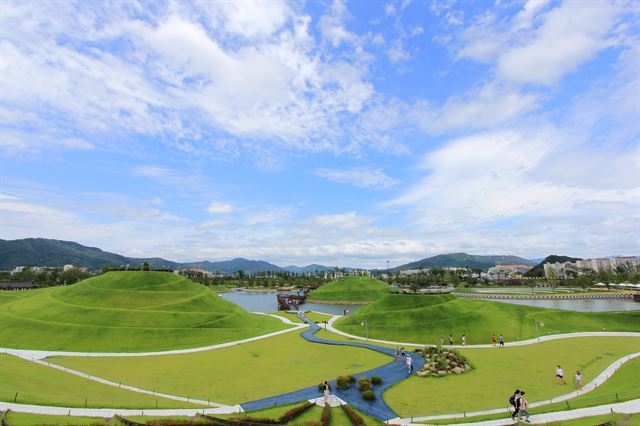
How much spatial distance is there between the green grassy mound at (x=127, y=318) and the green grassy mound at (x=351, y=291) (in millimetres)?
86684

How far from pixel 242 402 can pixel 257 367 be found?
46.0 ft

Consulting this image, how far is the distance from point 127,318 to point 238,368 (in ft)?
115

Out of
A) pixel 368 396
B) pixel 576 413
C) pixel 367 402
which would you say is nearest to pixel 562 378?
pixel 576 413

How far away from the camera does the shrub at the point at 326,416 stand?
2630 cm

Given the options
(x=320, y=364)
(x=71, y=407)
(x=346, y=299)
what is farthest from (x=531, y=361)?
(x=346, y=299)

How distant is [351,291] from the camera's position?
173 meters

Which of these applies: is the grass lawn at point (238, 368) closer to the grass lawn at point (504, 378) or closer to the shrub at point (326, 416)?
the shrub at point (326, 416)

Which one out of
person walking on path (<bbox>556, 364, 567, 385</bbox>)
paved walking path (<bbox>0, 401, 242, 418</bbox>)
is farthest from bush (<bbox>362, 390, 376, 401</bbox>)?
person walking on path (<bbox>556, 364, 567, 385</bbox>)

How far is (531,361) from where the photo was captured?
4703cm

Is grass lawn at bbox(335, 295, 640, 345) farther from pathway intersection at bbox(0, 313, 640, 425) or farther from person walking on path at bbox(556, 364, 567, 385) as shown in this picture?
person walking on path at bbox(556, 364, 567, 385)

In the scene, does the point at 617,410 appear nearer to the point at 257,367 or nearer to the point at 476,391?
the point at 476,391

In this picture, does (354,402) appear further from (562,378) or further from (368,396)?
(562,378)

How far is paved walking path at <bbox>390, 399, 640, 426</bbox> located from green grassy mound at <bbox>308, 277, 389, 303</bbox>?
138m

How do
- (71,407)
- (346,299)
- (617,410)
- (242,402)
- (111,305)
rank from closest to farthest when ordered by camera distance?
(617,410)
(71,407)
(242,402)
(111,305)
(346,299)
